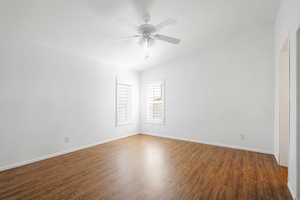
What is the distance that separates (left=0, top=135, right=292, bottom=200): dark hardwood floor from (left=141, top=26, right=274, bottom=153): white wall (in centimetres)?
64

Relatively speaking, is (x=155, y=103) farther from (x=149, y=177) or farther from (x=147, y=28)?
(x=149, y=177)

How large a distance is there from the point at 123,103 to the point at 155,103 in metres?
1.20

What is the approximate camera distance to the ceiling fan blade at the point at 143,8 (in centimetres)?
245

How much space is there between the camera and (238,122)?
Answer: 13.0ft

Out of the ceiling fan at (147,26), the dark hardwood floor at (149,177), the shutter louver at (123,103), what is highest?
the ceiling fan at (147,26)

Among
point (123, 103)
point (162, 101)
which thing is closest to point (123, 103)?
point (123, 103)

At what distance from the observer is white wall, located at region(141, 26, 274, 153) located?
3.66 meters

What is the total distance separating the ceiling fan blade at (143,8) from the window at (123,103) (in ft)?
8.78

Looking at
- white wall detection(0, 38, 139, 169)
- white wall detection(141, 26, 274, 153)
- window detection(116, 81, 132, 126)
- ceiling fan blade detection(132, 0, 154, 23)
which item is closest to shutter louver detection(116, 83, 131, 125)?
window detection(116, 81, 132, 126)

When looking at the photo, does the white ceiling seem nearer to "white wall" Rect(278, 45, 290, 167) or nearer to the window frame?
"white wall" Rect(278, 45, 290, 167)

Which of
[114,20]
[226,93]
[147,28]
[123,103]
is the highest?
[114,20]

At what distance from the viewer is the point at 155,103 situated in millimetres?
5633

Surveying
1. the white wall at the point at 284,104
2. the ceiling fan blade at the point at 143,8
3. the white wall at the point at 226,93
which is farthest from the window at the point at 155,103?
the white wall at the point at 284,104

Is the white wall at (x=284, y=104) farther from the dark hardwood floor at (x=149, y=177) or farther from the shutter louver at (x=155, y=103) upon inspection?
the shutter louver at (x=155, y=103)
